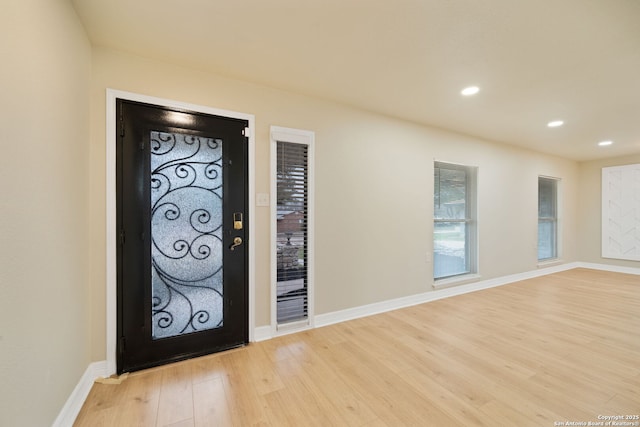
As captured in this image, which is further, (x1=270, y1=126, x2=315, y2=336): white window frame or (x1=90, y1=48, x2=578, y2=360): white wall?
(x1=270, y1=126, x2=315, y2=336): white window frame

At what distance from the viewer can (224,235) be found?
235 centimetres

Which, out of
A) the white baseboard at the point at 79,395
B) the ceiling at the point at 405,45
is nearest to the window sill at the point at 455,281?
the ceiling at the point at 405,45

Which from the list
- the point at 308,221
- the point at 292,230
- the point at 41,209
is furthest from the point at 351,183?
the point at 41,209

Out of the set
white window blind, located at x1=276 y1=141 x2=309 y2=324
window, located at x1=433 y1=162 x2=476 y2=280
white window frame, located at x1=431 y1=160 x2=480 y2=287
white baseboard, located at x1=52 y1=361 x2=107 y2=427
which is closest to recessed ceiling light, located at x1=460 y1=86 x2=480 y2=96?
window, located at x1=433 y1=162 x2=476 y2=280

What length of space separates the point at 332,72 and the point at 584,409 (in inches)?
120

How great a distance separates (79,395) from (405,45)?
10.9 ft

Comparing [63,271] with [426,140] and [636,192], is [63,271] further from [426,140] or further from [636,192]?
[636,192]

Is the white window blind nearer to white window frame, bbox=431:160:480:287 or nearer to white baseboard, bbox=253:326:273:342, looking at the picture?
white baseboard, bbox=253:326:273:342

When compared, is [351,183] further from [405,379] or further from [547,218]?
[547,218]

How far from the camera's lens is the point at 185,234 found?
2207 mm

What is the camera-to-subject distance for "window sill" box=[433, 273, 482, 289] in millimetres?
3788

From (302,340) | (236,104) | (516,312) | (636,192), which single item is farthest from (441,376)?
(636,192)

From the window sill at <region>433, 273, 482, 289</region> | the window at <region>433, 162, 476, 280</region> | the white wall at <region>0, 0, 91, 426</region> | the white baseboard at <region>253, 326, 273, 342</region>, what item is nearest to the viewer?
the white wall at <region>0, 0, 91, 426</region>

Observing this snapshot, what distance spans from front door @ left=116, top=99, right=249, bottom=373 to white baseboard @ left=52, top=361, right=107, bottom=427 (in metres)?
0.13
